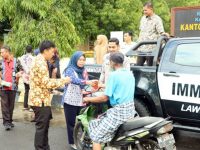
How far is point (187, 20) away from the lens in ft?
35.8

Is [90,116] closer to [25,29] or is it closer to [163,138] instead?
[163,138]

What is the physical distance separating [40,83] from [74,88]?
31.3 inches

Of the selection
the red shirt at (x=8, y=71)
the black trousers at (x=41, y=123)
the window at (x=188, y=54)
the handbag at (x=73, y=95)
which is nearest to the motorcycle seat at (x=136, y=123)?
the black trousers at (x=41, y=123)

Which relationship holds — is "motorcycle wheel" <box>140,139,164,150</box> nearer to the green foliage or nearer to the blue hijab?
the blue hijab

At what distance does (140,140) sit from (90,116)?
1160 millimetres

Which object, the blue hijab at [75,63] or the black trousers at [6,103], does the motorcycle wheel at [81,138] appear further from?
the black trousers at [6,103]

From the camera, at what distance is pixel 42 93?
17.2 ft

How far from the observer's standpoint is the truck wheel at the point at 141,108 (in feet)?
20.6

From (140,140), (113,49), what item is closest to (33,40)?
(113,49)

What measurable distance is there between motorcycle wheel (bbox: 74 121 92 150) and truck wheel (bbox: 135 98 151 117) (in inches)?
44.4

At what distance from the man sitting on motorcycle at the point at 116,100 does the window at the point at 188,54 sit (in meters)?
1.50

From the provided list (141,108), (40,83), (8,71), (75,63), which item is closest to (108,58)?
(75,63)

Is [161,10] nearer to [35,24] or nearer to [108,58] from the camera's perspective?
[35,24]

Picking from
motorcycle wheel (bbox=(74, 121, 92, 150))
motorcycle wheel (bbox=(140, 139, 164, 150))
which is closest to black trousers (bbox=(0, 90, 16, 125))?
motorcycle wheel (bbox=(74, 121, 92, 150))
